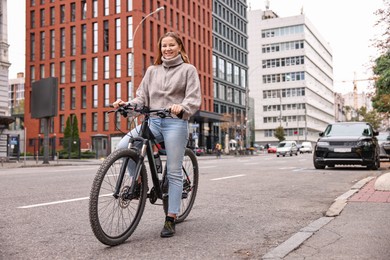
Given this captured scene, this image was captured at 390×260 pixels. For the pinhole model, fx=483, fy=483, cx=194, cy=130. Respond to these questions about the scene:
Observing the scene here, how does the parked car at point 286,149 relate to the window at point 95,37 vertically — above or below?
below

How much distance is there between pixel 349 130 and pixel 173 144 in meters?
12.0

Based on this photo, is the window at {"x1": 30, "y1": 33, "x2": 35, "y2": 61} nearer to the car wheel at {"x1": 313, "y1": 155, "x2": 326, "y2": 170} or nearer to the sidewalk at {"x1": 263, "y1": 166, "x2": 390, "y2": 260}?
the car wheel at {"x1": 313, "y1": 155, "x2": 326, "y2": 170}

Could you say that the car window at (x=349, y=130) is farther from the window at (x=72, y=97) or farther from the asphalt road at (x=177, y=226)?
the window at (x=72, y=97)

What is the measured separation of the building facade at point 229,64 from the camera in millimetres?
72681

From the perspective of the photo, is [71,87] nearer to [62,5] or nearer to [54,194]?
[62,5]

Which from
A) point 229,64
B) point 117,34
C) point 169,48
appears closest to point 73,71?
→ point 117,34

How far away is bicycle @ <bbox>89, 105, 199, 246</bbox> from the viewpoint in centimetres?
375

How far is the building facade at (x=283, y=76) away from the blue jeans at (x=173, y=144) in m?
96.1

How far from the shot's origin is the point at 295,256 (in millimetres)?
3473

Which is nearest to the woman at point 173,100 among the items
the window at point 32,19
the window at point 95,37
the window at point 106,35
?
the window at point 106,35

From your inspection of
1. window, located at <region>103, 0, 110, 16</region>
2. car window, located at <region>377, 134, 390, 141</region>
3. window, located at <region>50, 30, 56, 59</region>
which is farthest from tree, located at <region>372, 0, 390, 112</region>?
window, located at <region>50, 30, 56, 59</region>

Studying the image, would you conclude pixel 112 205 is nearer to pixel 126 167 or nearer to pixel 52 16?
pixel 126 167

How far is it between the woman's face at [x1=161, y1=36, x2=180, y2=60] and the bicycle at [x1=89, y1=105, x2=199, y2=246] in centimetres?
57

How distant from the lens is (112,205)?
3926 mm
